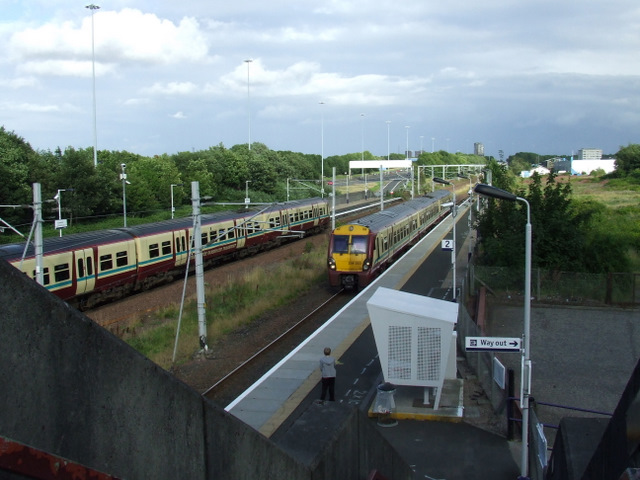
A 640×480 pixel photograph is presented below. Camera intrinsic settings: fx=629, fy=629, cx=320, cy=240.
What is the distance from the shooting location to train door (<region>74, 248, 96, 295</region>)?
23844 mm

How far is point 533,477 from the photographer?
10.2 metres

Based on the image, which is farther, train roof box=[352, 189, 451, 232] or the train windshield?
train roof box=[352, 189, 451, 232]

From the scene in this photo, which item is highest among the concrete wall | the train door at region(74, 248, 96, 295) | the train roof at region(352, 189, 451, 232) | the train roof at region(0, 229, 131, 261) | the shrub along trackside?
the concrete wall

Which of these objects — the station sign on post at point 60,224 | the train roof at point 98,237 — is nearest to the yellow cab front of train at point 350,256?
the train roof at point 98,237

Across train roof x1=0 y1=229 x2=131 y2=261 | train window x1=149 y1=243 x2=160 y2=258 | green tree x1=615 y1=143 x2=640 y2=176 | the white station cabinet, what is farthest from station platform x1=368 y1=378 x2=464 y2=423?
green tree x1=615 y1=143 x2=640 y2=176

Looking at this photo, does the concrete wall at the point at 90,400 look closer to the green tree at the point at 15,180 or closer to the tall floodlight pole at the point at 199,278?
the tall floodlight pole at the point at 199,278

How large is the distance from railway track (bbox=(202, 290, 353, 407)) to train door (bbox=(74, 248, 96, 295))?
8362mm

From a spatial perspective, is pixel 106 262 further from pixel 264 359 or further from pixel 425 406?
pixel 425 406

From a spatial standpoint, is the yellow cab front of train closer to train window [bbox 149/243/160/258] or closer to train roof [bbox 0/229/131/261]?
train window [bbox 149/243/160/258]

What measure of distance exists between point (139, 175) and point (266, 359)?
40.5 meters

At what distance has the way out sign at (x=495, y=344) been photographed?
11.2m

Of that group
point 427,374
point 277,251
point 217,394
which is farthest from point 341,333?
point 277,251

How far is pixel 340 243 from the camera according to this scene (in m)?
28.7

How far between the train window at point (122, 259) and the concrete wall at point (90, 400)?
24.3 m
